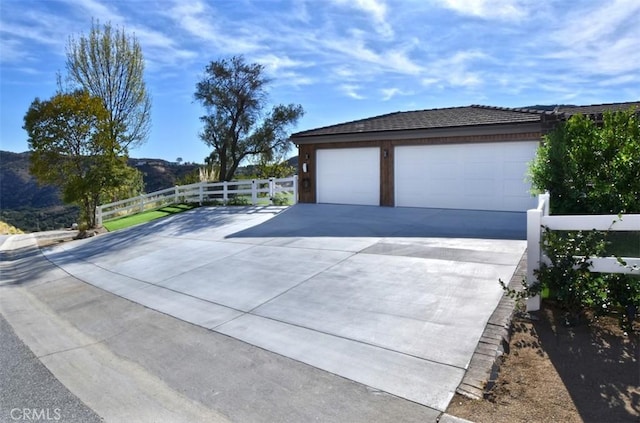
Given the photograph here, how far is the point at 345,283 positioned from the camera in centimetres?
601

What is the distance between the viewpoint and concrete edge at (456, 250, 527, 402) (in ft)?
10.3

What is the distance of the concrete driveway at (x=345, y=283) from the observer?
12.6 ft

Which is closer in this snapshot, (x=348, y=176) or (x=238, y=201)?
(x=348, y=176)

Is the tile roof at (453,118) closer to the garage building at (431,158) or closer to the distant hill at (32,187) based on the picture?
the garage building at (431,158)

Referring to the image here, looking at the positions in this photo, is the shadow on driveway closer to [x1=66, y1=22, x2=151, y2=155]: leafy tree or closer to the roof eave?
the roof eave

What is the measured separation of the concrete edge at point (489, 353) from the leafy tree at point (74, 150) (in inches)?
685

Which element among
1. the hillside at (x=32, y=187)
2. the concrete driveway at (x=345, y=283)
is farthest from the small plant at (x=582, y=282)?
the hillside at (x=32, y=187)

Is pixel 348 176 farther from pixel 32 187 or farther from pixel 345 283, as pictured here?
pixel 32 187

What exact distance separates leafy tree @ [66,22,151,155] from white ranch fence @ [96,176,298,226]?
313cm

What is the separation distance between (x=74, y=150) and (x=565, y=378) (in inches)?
770

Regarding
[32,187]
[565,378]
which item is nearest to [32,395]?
[565,378]

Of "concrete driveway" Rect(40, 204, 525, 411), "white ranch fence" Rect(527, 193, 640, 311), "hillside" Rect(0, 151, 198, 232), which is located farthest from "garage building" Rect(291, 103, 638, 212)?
"hillside" Rect(0, 151, 198, 232)

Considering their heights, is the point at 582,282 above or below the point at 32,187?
below

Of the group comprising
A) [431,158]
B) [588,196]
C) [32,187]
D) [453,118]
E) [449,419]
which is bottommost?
[449,419]
